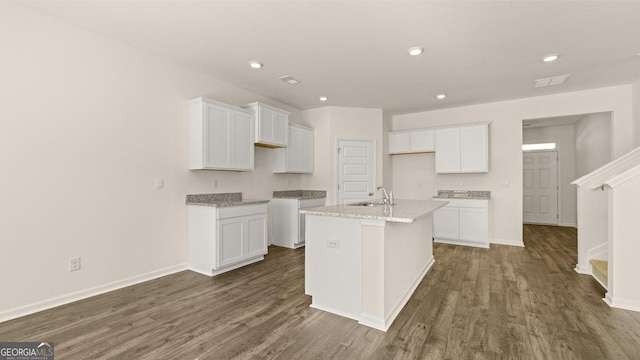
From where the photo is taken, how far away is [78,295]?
280 cm

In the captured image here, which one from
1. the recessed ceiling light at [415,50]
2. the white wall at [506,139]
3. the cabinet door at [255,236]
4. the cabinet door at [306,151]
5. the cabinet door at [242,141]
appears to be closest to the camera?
the recessed ceiling light at [415,50]

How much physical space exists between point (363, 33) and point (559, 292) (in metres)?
3.38

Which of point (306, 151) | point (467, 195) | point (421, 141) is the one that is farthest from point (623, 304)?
point (306, 151)

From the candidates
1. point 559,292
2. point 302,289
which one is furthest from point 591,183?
point 302,289

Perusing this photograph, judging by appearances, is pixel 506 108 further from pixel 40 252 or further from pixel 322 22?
pixel 40 252

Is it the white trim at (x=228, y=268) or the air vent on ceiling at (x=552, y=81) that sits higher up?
the air vent on ceiling at (x=552, y=81)

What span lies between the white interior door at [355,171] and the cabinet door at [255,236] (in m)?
1.97

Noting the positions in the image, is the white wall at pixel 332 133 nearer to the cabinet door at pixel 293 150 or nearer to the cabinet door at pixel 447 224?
the cabinet door at pixel 293 150

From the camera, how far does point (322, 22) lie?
8.73 feet

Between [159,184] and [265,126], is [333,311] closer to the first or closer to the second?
[159,184]

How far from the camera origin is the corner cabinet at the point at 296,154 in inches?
200

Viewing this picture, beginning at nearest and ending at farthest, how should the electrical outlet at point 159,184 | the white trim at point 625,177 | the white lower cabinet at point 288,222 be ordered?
1. the white trim at point 625,177
2. the electrical outlet at point 159,184
3. the white lower cabinet at point 288,222

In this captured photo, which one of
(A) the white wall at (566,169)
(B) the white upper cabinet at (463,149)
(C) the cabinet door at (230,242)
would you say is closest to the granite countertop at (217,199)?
(C) the cabinet door at (230,242)

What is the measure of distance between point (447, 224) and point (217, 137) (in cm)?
426
